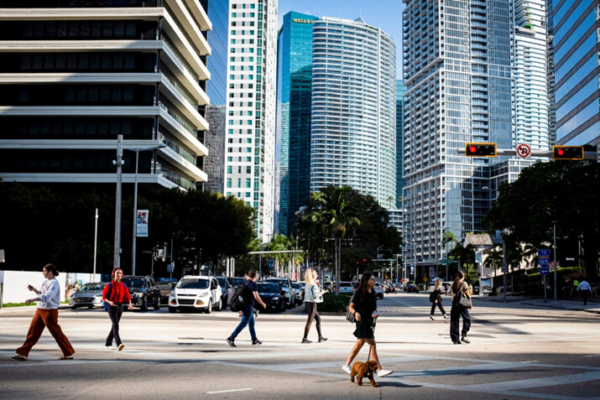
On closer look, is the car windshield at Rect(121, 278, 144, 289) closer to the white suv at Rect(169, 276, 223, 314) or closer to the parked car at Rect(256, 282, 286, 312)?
the white suv at Rect(169, 276, 223, 314)


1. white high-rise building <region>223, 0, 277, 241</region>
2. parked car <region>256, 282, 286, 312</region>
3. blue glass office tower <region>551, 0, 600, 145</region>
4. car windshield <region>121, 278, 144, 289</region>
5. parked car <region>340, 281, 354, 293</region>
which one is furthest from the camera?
white high-rise building <region>223, 0, 277, 241</region>

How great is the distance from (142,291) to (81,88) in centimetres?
4109

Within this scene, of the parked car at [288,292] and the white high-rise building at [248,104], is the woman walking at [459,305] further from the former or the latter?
the white high-rise building at [248,104]

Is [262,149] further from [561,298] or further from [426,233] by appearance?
[561,298]

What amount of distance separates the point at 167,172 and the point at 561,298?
130 ft

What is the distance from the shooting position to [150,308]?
37125 millimetres

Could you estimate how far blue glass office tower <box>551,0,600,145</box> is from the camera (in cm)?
7375

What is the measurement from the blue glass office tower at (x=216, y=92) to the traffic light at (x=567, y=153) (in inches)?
2831

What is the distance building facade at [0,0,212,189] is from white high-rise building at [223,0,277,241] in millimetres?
92359

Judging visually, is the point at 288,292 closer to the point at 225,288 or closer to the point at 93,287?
the point at 225,288

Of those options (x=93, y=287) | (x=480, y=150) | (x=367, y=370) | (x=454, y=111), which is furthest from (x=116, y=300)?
(x=454, y=111)

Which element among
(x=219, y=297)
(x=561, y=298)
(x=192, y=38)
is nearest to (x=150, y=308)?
(x=219, y=297)

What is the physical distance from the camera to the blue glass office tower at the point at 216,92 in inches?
3856

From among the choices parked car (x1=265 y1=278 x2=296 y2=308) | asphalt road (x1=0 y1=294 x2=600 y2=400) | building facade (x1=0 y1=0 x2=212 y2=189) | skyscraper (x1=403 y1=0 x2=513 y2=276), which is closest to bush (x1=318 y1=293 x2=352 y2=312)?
parked car (x1=265 y1=278 x2=296 y2=308)
